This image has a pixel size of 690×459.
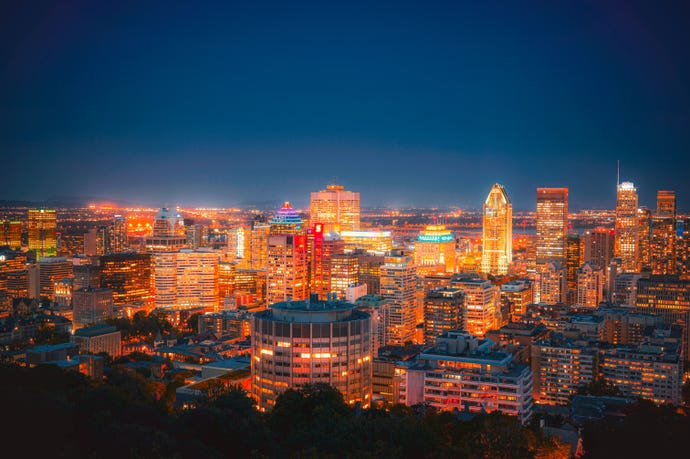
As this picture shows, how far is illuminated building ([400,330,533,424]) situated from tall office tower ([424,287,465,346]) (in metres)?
13.0

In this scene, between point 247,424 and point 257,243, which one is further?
point 257,243

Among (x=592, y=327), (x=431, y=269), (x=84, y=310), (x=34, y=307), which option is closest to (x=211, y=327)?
(x=84, y=310)

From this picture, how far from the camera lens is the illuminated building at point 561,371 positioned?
27.3 metres

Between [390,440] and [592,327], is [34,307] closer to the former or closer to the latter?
[592,327]

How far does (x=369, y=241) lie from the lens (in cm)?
5872

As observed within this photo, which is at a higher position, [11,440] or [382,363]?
[11,440]

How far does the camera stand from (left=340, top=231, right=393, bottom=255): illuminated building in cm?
5775

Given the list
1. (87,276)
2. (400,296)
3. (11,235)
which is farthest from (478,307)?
(11,235)

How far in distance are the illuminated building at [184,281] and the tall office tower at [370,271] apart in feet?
31.5

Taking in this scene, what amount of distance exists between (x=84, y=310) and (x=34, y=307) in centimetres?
392

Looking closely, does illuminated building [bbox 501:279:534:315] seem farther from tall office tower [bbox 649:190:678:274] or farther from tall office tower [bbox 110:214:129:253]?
tall office tower [bbox 110:214:129:253]

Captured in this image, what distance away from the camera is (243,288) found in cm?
4709

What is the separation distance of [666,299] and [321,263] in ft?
62.3

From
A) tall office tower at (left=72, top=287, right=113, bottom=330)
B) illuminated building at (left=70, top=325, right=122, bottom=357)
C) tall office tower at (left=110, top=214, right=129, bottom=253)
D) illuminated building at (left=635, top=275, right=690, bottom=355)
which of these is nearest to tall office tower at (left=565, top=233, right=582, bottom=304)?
illuminated building at (left=635, top=275, right=690, bottom=355)
